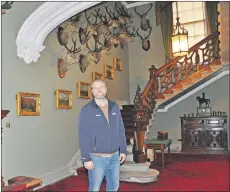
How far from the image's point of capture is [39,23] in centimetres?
402

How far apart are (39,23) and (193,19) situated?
5998mm

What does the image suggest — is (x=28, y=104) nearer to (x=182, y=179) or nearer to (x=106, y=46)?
(x=182, y=179)

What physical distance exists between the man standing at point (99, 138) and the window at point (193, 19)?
6662mm

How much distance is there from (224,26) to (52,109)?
324 cm

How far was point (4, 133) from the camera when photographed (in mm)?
4027

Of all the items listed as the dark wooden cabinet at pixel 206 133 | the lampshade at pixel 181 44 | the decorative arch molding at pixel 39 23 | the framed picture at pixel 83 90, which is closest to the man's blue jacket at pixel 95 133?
the decorative arch molding at pixel 39 23

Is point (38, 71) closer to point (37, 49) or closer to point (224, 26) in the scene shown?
point (37, 49)

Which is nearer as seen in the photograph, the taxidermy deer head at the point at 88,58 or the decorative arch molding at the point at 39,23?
the decorative arch molding at the point at 39,23

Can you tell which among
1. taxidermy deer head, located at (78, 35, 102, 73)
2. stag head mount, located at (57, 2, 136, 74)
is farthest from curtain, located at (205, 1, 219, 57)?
taxidermy deer head, located at (78, 35, 102, 73)

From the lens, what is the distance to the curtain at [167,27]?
8414 mm

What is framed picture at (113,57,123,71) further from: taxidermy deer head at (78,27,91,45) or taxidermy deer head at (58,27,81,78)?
taxidermy deer head at (58,27,81,78)

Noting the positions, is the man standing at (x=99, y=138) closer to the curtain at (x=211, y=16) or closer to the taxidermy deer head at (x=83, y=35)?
the taxidermy deer head at (x=83, y=35)

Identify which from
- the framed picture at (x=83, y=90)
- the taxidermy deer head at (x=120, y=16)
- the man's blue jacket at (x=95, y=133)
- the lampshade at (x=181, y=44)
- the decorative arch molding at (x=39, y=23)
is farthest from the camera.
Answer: the taxidermy deer head at (x=120, y=16)

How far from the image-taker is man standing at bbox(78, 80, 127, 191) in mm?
2580
